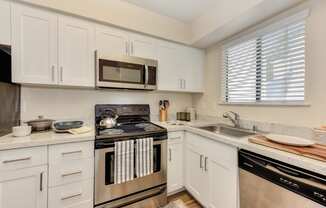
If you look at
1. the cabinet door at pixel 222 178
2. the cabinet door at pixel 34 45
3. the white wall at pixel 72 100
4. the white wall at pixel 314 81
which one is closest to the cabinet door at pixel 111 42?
the cabinet door at pixel 34 45

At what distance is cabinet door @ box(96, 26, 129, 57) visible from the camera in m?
1.86

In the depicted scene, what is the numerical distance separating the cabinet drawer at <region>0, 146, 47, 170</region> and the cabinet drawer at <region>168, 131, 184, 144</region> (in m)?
1.29

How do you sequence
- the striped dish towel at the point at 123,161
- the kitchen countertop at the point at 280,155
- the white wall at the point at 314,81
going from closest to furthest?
1. the kitchen countertop at the point at 280,155
2. the white wall at the point at 314,81
3. the striped dish towel at the point at 123,161

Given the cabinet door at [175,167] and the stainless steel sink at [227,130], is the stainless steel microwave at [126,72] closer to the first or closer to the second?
the cabinet door at [175,167]

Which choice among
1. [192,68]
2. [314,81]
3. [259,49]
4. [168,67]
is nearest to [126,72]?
[168,67]

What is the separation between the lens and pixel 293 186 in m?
0.95

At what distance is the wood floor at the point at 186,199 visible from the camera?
1874 mm

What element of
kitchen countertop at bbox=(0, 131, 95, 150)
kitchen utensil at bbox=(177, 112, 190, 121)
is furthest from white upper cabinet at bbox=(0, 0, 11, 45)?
kitchen utensil at bbox=(177, 112, 190, 121)

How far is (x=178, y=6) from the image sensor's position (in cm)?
209

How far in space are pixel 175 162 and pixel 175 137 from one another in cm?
33

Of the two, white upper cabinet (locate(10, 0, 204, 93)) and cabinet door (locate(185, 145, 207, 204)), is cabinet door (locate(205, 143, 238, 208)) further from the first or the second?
white upper cabinet (locate(10, 0, 204, 93))

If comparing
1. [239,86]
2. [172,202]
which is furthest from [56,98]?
[239,86]

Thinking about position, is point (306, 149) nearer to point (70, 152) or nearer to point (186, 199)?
point (186, 199)

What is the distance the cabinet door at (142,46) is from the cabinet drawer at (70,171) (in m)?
1.42
